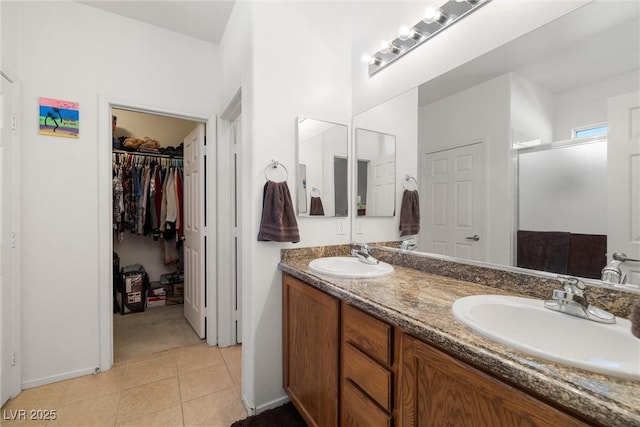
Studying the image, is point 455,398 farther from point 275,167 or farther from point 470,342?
point 275,167

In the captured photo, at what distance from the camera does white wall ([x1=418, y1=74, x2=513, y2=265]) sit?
1161 mm

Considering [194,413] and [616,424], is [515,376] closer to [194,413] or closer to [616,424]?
[616,424]

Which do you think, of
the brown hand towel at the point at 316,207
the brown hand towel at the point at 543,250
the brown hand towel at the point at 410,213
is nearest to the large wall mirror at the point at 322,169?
the brown hand towel at the point at 316,207

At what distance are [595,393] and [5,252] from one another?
2.67 m

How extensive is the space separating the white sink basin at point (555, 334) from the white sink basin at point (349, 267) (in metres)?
0.50

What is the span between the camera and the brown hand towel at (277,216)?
1.58 metres

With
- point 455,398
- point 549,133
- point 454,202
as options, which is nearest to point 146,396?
point 455,398

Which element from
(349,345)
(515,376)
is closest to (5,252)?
(349,345)

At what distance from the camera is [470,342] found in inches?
26.2

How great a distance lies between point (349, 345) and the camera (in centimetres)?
110

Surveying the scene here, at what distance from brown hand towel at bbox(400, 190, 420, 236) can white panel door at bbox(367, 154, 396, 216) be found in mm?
90

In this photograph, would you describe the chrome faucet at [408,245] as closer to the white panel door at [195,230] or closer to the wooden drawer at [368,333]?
the wooden drawer at [368,333]

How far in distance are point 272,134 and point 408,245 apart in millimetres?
1025

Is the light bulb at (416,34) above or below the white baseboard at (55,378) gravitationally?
above
